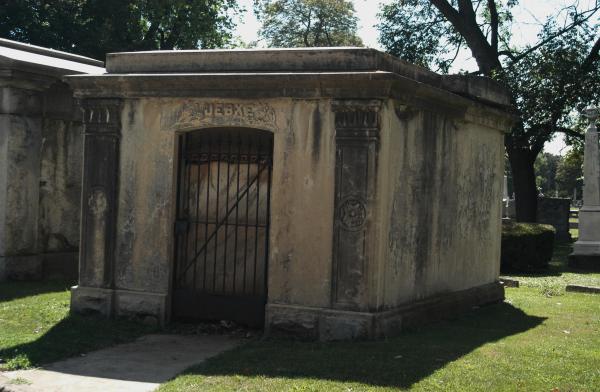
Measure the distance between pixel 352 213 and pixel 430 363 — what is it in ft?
6.07

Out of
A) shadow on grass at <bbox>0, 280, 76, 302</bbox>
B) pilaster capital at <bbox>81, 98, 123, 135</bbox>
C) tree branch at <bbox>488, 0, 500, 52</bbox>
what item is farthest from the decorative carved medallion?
tree branch at <bbox>488, 0, 500, 52</bbox>

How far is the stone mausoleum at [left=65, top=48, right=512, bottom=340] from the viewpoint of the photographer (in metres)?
8.72

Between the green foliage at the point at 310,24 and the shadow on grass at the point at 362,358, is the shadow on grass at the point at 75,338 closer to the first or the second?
the shadow on grass at the point at 362,358

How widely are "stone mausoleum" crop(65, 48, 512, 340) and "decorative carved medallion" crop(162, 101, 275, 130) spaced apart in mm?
15

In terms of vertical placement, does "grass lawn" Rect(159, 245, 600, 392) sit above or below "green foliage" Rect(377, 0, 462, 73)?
below

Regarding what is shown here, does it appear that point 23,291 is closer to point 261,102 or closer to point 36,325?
point 36,325

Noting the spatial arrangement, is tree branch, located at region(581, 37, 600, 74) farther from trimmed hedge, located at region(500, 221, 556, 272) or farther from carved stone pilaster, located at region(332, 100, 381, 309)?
carved stone pilaster, located at region(332, 100, 381, 309)

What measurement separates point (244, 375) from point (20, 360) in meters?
2.18

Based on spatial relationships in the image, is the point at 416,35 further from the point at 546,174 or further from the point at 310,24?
the point at 546,174

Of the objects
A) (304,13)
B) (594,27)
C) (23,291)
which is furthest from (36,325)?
(304,13)

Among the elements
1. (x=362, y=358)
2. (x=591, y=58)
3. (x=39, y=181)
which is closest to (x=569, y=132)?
(x=591, y=58)

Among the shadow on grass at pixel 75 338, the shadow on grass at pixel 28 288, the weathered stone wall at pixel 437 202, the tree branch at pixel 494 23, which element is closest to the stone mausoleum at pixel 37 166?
the shadow on grass at pixel 28 288

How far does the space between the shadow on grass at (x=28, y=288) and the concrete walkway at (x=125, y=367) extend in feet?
10.4

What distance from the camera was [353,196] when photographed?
28.6 ft
